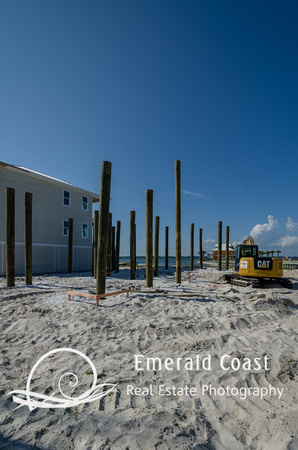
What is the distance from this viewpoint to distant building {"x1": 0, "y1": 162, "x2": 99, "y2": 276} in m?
19.0

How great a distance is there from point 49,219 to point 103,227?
15283mm

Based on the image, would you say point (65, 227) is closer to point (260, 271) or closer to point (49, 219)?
point (49, 219)

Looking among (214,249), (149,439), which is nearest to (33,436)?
(149,439)

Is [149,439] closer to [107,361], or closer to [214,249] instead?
[107,361]

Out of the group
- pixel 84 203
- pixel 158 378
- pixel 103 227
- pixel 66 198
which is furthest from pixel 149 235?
pixel 84 203

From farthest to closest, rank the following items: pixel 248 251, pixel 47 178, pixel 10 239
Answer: pixel 47 178, pixel 248 251, pixel 10 239

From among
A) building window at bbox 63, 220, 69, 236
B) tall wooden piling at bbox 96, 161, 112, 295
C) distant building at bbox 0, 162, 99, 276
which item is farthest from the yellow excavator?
building window at bbox 63, 220, 69, 236

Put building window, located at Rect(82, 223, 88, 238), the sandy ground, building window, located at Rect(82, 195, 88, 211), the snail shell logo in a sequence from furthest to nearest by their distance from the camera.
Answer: building window, located at Rect(82, 195, 88, 211)
building window, located at Rect(82, 223, 88, 238)
the snail shell logo
the sandy ground

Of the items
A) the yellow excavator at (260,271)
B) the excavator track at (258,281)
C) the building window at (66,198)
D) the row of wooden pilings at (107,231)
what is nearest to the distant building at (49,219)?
the building window at (66,198)

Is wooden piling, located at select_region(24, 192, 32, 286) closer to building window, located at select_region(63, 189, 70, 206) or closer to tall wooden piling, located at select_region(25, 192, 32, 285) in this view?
tall wooden piling, located at select_region(25, 192, 32, 285)

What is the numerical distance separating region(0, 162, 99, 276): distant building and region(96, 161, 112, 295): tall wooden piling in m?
13.2

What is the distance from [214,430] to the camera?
8.95 feet

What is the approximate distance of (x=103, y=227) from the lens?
8.30m

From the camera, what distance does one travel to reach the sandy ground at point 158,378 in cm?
257
